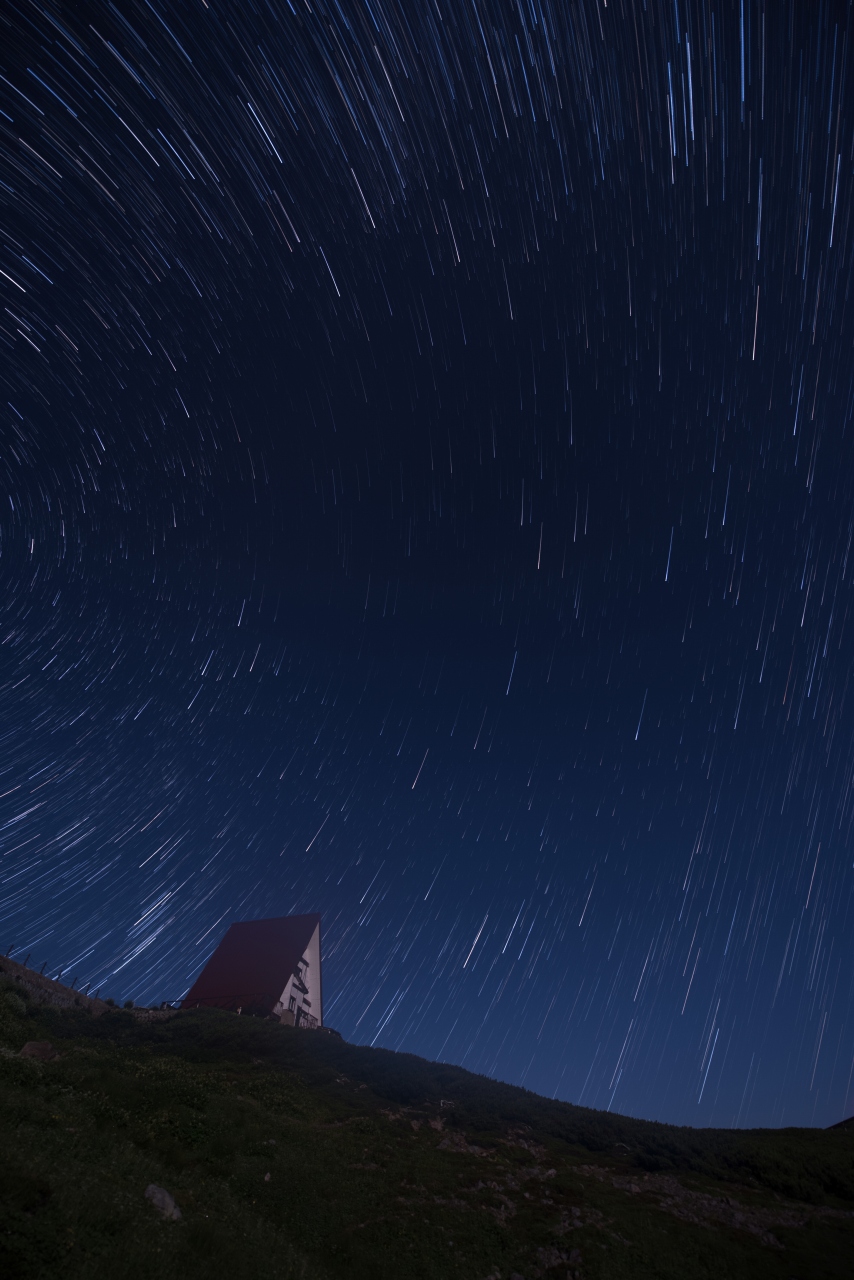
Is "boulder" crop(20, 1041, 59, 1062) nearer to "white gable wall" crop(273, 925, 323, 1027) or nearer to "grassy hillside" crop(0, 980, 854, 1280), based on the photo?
"grassy hillside" crop(0, 980, 854, 1280)

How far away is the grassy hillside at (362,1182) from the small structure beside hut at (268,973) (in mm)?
16313

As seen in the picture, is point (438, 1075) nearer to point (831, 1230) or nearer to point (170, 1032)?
point (170, 1032)

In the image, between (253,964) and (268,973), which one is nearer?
(268,973)

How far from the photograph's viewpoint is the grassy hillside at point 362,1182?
963 centimetres

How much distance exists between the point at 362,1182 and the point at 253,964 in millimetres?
34869

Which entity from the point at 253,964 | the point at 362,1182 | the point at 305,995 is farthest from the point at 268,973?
the point at 362,1182

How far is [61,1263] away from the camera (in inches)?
299

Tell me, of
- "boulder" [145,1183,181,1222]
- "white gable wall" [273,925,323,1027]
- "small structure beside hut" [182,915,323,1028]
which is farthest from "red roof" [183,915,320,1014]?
"boulder" [145,1183,181,1222]

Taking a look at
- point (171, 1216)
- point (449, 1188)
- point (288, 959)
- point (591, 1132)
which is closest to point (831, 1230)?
point (591, 1132)

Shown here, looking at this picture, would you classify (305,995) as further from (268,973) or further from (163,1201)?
(163,1201)

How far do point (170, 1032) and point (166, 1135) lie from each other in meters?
18.3

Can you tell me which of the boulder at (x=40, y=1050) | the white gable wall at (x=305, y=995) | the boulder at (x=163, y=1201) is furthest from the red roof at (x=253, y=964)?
the boulder at (x=163, y=1201)

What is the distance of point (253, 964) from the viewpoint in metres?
45.4

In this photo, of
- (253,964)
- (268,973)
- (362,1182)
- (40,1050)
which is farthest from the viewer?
(253,964)
